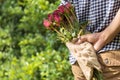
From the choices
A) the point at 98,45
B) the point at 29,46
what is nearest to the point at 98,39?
the point at 98,45

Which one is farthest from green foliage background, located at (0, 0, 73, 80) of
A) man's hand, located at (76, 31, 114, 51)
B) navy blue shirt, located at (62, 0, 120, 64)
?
man's hand, located at (76, 31, 114, 51)

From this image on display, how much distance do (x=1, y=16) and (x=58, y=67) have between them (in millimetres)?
1922

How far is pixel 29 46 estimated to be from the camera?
5.78 m

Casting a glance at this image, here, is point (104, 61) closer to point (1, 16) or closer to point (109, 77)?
point (109, 77)

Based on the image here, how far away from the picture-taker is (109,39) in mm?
3217

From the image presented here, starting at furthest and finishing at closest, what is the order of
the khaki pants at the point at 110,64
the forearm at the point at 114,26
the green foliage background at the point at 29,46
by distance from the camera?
the green foliage background at the point at 29,46 < the khaki pants at the point at 110,64 < the forearm at the point at 114,26

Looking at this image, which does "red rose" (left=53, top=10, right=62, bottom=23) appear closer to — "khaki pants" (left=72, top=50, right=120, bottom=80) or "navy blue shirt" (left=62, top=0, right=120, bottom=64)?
"navy blue shirt" (left=62, top=0, right=120, bottom=64)

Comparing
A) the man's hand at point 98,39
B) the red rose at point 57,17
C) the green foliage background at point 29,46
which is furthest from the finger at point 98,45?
the green foliage background at point 29,46

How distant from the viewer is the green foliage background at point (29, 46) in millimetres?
5020

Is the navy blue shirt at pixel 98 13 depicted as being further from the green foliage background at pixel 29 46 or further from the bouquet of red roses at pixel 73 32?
the green foliage background at pixel 29 46

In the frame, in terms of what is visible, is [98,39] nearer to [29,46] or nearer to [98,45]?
[98,45]

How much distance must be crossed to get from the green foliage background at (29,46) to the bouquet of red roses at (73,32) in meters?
1.53

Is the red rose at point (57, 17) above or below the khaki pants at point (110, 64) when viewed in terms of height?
above

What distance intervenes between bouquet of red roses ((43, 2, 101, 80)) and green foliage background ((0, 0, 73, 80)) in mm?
1529
